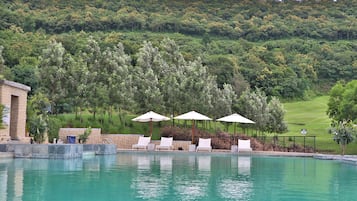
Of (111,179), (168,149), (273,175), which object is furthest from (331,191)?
(168,149)

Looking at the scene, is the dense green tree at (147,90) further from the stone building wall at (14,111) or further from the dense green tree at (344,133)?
the dense green tree at (344,133)

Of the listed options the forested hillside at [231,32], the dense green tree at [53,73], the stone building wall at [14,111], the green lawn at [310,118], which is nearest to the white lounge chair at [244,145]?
the green lawn at [310,118]

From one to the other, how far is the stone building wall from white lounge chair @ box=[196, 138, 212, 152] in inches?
293

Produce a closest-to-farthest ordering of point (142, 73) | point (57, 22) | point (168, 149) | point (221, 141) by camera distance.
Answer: point (168, 149), point (221, 141), point (142, 73), point (57, 22)

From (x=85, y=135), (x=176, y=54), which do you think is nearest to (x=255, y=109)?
(x=176, y=54)

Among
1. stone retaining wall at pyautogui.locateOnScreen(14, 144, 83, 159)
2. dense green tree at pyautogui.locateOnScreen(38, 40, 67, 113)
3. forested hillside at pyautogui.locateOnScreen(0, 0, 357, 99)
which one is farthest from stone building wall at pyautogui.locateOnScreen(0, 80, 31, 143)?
forested hillside at pyautogui.locateOnScreen(0, 0, 357, 99)

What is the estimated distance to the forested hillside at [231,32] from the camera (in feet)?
171

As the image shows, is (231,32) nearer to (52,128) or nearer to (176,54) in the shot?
(176,54)

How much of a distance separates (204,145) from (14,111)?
8.29 m

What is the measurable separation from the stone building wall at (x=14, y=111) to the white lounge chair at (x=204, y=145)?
24.4ft

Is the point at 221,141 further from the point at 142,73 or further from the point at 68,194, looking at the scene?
the point at 68,194

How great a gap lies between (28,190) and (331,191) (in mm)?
5385

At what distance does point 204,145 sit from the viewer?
23547 millimetres

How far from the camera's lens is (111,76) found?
2602cm
